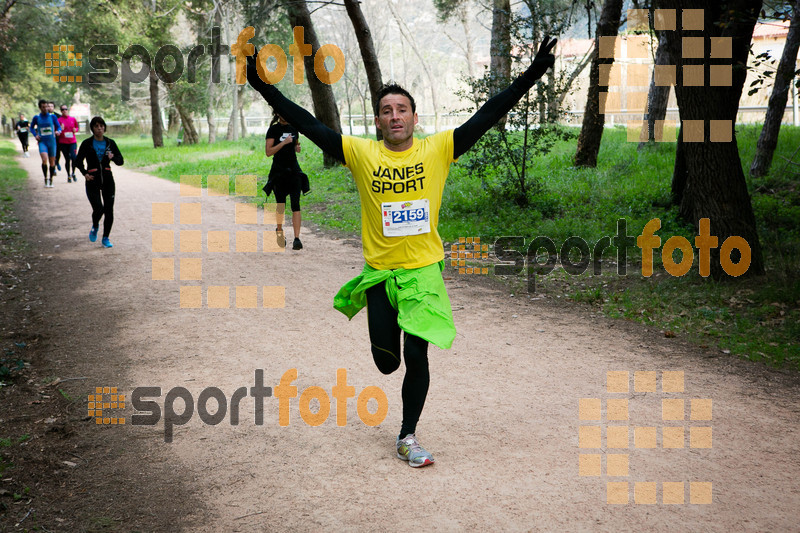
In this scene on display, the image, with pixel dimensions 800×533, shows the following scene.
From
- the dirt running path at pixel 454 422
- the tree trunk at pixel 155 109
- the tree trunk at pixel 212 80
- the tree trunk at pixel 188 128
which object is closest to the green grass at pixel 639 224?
the dirt running path at pixel 454 422

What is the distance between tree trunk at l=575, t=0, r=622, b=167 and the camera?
48.5ft

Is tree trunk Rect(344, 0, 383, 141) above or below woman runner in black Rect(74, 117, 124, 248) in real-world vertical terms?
above

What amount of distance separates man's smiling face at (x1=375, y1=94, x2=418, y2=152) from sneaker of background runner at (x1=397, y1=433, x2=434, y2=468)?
6.07 ft

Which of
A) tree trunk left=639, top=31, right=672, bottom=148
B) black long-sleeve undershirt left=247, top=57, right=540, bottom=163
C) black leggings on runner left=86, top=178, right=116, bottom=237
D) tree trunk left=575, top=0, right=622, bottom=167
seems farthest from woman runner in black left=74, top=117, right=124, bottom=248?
tree trunk left=639, top=31, right=672, bottom=148

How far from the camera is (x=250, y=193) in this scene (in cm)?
1802

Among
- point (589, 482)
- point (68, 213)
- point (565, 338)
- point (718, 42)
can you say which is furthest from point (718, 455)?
point (68, 213)

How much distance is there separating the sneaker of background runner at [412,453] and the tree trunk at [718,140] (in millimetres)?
5559

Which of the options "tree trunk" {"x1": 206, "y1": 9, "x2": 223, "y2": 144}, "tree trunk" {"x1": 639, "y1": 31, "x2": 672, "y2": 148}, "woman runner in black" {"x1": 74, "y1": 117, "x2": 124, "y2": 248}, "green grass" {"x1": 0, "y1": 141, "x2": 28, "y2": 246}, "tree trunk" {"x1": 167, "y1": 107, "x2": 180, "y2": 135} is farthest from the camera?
"tree trunk" {"x1": 167, "y1": 107, "x2": 180, "y2": 135}

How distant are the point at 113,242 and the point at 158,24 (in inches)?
1056

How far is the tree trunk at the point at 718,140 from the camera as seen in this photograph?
8406mm

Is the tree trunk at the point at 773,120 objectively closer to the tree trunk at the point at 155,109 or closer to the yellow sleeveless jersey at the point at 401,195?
the yellow sleeveless jersey at the point at 401,195

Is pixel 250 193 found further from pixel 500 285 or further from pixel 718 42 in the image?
pixel 718 42

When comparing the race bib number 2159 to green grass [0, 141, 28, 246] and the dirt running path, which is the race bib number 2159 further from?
green grass [0, 141, 28, 246]

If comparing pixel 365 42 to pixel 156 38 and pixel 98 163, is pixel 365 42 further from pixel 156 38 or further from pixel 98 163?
pixel 156 38
